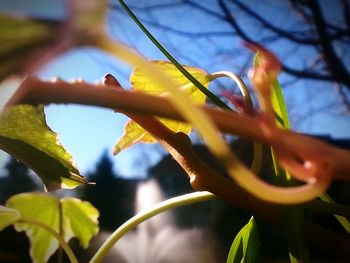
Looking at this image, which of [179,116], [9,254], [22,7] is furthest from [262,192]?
[9,254]

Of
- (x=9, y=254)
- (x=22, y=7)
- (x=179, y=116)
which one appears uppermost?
(x=22, y=7)

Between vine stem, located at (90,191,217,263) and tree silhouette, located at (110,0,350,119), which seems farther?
tree silhouette, located at (110,0,350,119)

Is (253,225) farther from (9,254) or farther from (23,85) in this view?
(9,254)

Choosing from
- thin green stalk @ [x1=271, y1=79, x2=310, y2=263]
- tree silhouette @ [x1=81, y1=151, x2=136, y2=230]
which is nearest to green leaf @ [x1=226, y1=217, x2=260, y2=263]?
thin green stalk @ [x1=271, y1=79, x2=310, y2=263]

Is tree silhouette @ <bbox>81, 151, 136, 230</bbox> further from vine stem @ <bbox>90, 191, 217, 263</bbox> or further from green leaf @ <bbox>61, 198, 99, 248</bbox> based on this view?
vine stem @ <bbox>90, 191, 217, 263</bbox>

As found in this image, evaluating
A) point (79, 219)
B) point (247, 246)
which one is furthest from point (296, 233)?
point (79, 219)
